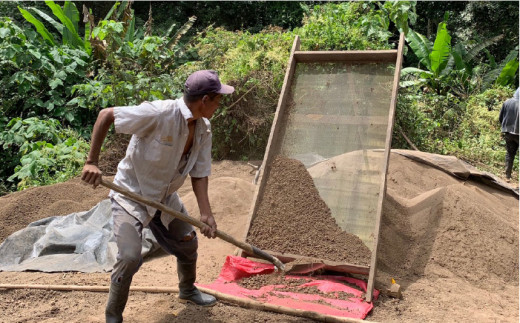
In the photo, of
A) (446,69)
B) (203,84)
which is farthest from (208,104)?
(446,69)

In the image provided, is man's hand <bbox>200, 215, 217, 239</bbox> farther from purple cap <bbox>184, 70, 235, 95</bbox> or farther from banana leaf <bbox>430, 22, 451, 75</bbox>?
banana leaf <bbox>430, 22, 451, 75</bbox>

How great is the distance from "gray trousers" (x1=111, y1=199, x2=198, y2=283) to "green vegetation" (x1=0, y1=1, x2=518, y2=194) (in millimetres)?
4023

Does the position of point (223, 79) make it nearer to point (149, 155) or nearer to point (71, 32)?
point (71, 32)

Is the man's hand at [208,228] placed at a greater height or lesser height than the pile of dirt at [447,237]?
greater

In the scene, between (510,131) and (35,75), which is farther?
(510,131)

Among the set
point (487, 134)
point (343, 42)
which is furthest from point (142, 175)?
point (487, 134)

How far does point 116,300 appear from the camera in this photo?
304cm

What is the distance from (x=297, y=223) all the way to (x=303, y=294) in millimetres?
712

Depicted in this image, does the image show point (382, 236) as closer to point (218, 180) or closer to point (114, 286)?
point (218, 180)

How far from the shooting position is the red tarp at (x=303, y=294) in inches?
144

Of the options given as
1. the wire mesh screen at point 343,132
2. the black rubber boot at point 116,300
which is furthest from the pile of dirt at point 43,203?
the black rubber boot at point 116,300

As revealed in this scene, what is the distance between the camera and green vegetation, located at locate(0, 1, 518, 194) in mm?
7430

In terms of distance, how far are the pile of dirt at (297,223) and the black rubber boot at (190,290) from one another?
33.2 inches

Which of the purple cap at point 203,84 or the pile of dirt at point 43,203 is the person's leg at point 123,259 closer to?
the purple cap at point 203,84
